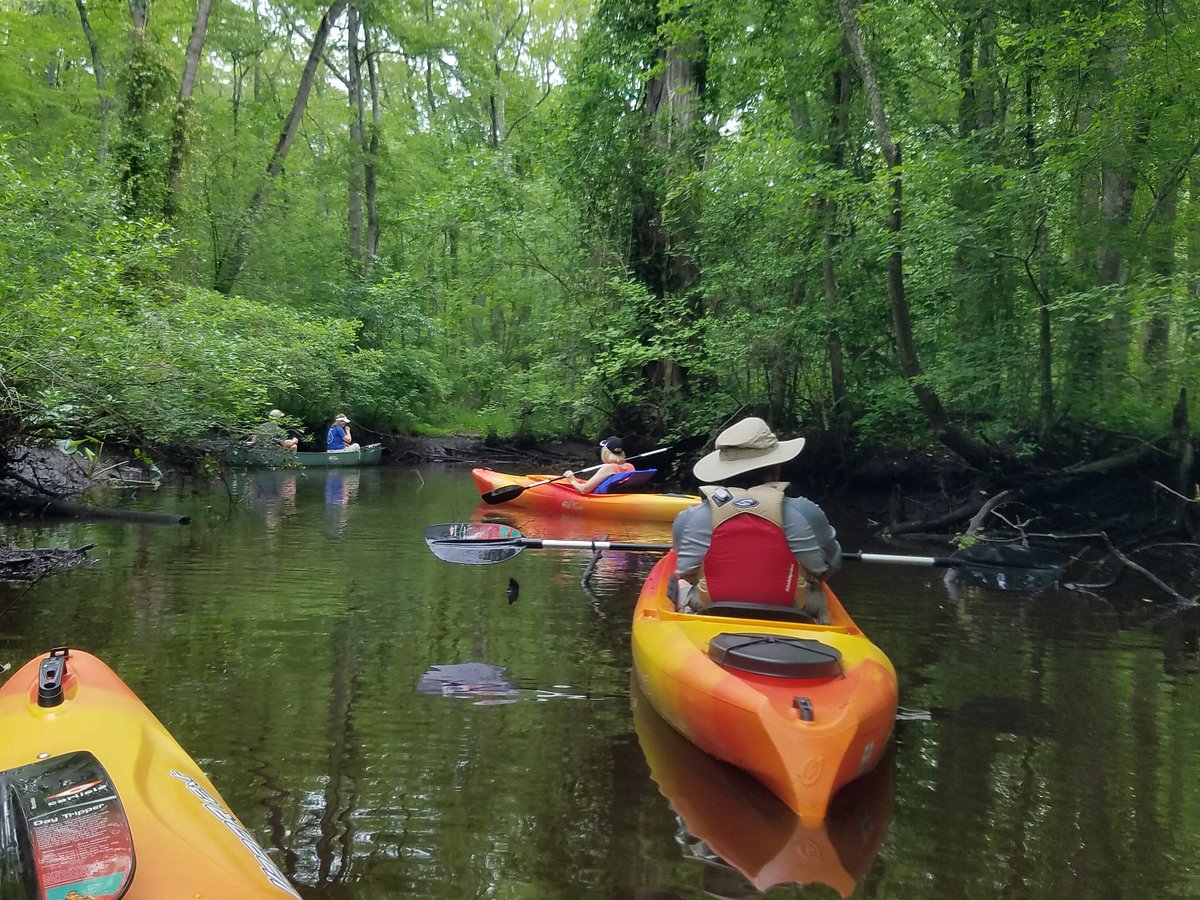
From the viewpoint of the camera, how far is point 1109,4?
25.9 ft

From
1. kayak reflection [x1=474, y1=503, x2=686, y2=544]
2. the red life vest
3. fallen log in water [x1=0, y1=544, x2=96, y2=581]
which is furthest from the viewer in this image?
kayak reflection [x1=474, y1=503, x2=686, y2=544]

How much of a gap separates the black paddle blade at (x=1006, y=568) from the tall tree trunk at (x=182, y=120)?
650 inches

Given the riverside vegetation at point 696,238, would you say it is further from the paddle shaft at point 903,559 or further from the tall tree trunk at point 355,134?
the paddle shaft at point 903,559

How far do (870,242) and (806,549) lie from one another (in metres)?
7.87

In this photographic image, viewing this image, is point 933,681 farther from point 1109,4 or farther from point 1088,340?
point 1109,4

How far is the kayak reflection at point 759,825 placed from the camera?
288 cm

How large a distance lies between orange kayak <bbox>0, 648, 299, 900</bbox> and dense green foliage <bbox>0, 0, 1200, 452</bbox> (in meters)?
5.03

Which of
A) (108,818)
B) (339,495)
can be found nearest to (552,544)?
(108,818)

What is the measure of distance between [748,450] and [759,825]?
1815 millimetres

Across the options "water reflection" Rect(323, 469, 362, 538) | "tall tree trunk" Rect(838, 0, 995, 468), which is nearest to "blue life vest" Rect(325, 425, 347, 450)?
"water reflection" Rect(323, 469, 362, 538)

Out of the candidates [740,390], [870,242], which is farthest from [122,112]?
[870,242]

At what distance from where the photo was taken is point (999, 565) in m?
5.83

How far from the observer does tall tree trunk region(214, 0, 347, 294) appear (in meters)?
20.3

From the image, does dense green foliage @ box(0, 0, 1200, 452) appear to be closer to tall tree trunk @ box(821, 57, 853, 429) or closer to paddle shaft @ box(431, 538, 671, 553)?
tall tree trunk @ box(821, 57, 853, 429)
